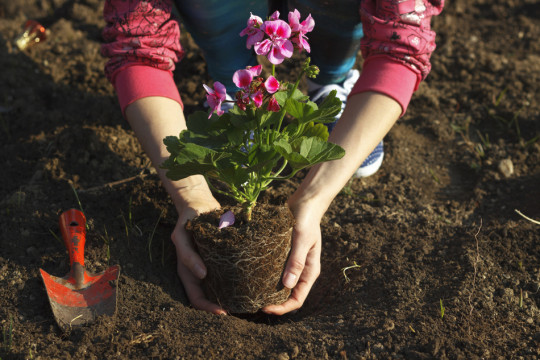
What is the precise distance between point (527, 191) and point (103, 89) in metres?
2.29

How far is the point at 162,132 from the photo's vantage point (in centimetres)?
203

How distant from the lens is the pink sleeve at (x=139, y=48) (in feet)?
7.02

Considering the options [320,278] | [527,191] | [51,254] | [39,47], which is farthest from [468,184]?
[39,47]

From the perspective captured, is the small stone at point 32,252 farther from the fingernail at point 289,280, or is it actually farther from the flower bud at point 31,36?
the flower bud at point 31,36

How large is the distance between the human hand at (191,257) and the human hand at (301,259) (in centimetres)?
23

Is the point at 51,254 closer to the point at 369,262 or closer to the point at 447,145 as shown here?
the point at 369,262

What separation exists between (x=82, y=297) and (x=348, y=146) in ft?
3.51

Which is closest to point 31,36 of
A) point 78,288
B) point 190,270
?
point 78,288

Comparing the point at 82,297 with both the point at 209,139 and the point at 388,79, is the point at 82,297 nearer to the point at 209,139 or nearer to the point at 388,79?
the point at 209,139

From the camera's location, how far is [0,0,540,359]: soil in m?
1.74

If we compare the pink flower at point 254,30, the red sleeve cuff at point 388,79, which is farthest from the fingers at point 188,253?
the red sleeve cuff at point 388,79

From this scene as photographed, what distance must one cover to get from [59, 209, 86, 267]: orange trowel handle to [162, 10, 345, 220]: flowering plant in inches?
22.6

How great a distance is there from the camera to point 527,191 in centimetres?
249

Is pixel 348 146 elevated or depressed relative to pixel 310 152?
depressed
